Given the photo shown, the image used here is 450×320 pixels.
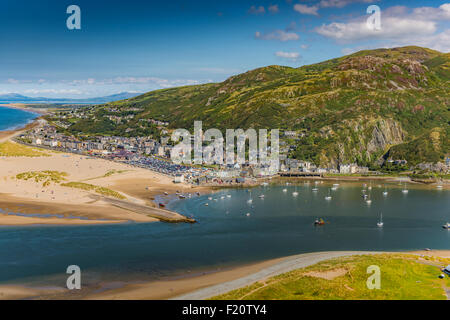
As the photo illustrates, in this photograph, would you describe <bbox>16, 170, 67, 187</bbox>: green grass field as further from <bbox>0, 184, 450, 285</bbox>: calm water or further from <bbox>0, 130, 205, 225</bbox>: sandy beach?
<bbox>0, 184, 450, 285</bbox>: calm water

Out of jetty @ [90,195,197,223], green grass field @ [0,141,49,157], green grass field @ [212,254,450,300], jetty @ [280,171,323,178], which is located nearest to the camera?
green grass field @ [212,254,450,300]

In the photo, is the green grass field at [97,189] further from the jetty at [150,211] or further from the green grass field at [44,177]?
the green grass field at [44,177]

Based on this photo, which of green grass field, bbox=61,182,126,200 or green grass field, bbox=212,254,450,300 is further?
green grass field, bbox=61,182,126,200

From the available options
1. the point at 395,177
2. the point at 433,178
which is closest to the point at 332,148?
the point at 395,177

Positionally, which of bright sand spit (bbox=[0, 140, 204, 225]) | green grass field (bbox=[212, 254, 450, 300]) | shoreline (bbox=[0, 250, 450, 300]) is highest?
bright sand spit (bbox=[0, 140, 204, 225])

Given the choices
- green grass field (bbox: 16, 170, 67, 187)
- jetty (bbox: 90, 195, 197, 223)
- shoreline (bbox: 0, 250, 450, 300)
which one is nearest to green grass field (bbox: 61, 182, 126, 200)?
jetty (bbox: 90, 195, 197, 223)

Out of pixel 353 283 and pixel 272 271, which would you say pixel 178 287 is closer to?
pixel 272 271

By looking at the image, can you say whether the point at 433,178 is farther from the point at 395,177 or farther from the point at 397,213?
the point at 397,213
